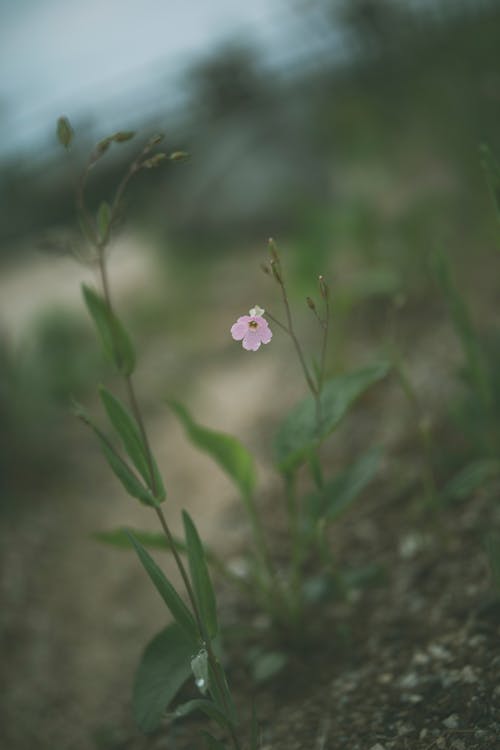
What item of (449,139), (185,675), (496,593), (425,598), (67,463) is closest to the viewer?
(185,675)

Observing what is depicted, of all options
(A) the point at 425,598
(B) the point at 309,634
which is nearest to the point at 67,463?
(B) the point at 309,634

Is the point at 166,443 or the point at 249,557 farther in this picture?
the point at 166,443

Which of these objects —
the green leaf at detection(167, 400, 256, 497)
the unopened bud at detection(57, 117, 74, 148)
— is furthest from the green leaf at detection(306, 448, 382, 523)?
the unopened bud at detection(57, 117, 74, 148)

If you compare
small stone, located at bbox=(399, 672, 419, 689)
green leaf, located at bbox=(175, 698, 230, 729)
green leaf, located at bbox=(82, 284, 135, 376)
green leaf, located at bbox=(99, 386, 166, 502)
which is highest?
green leaf, located at bbox=(82, 284, 135, 376)

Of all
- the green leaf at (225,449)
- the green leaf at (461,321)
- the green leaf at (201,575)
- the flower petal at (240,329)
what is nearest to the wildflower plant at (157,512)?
the green leaf at (201,575)

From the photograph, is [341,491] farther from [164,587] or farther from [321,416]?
[164,587]

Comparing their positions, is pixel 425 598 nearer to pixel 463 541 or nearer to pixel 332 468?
pixel 463 541

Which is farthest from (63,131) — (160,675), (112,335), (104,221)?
(160,675)

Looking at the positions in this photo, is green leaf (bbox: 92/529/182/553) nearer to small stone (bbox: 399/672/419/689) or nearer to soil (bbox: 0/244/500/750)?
soil (bbox: 0/244/500/750)
